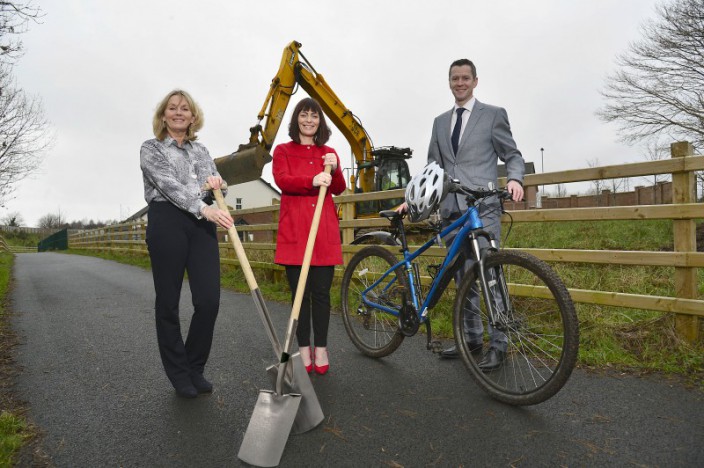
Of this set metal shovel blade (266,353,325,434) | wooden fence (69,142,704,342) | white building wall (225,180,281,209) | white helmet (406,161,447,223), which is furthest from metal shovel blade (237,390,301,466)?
white building wall (225,180,281,209)

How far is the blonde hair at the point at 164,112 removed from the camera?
2961mm

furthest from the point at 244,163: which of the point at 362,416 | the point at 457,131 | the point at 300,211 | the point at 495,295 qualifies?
the point at 362,416

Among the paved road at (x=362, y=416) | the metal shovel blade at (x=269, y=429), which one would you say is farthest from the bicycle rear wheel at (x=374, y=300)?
the metal shovel blade at (x=269, y=429)

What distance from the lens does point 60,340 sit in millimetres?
4418

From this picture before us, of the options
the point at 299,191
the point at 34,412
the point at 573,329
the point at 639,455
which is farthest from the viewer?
the point at 299,191

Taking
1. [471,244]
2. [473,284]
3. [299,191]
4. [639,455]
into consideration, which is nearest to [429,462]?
[639,455]

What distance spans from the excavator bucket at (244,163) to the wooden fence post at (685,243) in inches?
315

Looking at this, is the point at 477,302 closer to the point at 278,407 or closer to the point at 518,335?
the point at 518,335

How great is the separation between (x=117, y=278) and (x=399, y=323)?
313 inches

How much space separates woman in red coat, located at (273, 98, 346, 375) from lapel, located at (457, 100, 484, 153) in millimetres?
961

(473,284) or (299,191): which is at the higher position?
(299,191)

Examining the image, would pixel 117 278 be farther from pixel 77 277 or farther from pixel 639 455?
pixel 639 455

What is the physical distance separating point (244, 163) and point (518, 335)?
843 centimetres

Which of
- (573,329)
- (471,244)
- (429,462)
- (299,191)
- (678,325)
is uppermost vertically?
(299,191)
